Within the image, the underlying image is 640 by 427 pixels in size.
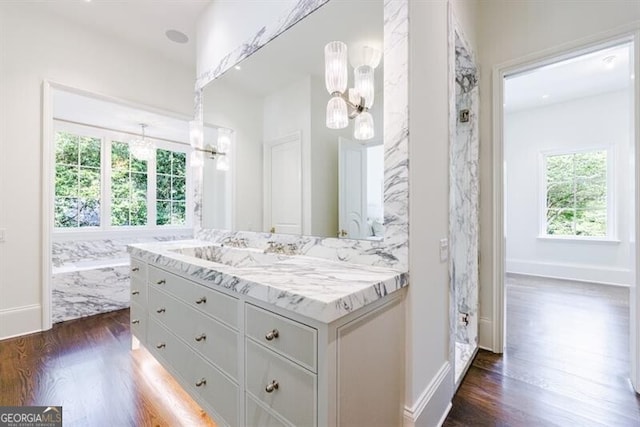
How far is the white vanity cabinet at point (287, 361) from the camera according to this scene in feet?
3.28

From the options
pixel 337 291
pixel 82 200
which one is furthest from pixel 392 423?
pixel 82 200

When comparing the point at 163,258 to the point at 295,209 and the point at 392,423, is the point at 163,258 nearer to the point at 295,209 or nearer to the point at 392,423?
the point at 295,209

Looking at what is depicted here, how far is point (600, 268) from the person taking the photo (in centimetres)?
496

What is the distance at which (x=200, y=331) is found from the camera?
1559 millimetres

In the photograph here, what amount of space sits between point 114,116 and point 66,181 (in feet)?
4.61

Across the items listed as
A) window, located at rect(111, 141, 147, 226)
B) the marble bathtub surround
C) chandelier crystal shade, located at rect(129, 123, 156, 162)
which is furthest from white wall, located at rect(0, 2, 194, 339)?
window, located at rect(111, 141, 147, 226)

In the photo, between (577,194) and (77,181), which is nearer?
(77,181)

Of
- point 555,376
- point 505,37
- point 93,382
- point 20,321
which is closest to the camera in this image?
point 93,382

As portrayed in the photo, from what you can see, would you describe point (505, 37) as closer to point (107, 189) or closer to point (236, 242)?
point (236, 242)

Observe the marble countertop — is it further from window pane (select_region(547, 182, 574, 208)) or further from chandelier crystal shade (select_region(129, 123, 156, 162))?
window pane (select_region(547, 182, 574, 208))

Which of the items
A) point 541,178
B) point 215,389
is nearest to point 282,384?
point 215,389

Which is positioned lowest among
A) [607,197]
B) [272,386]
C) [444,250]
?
[272,386]

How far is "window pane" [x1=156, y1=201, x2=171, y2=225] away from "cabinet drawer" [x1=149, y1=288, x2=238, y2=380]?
4.13 meters

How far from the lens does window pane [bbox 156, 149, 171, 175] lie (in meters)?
5.64
